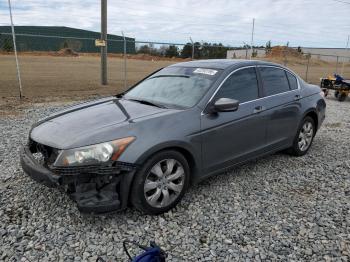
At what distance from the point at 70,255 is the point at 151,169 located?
41.5 inches

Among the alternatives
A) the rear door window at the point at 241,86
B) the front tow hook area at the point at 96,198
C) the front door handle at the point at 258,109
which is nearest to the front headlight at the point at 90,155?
the front tow hook area at the point at 96,198

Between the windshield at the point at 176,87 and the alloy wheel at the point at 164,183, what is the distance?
0.75 m

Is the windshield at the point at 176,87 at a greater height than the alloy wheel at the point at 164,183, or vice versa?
the windshield at the point at 176,87

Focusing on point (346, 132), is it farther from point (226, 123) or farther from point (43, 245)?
point (43, 245)

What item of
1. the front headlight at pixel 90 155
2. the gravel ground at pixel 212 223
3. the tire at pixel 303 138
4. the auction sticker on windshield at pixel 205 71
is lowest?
the gravel ground at pixel 212 223

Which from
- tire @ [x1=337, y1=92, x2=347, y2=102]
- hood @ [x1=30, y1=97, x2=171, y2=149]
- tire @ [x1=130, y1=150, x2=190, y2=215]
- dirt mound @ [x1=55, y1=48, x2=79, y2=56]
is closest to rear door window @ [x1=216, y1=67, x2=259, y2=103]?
hood @ [x1=30, y1=97, x2=171, y2=149]

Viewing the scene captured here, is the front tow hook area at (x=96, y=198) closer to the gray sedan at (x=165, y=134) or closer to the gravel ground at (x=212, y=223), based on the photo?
the gray sedan at (x=165, y=134)

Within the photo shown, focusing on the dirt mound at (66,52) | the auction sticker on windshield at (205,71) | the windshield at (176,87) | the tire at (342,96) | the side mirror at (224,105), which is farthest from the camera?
the dirt mound at (66,52)

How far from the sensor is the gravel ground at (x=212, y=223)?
297 centimetres

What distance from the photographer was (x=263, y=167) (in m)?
4.96

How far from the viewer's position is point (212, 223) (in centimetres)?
342

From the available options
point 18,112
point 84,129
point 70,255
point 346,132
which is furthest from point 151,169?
point 18,112

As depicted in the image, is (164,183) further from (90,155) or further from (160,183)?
(90,155)

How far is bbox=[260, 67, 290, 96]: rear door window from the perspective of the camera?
4.70 m
